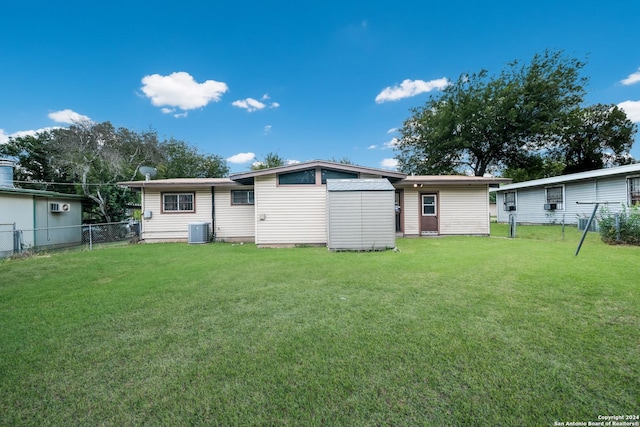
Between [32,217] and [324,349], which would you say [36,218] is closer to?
[32,217]

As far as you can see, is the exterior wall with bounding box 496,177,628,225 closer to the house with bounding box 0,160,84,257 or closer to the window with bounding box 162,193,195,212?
the window with bounding box 162,193,195,212

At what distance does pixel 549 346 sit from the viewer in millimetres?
2250

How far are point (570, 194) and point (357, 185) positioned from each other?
1296 centimetres

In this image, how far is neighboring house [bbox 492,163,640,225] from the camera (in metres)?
10.9

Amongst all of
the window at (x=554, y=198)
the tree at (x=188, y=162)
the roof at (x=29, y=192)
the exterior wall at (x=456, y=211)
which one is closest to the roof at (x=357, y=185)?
the exterior wall at (x=456, y=211)

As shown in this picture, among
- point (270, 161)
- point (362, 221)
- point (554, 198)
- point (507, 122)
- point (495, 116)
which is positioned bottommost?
point (362, 221)

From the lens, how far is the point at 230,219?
10688 mm

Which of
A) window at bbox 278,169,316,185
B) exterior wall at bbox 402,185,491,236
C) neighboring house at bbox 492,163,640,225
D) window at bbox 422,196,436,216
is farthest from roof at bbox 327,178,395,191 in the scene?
neighboring house at bbox 492,163,640,225

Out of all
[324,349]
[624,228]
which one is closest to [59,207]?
[324,349]

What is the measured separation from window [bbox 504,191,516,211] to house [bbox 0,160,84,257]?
22345mm

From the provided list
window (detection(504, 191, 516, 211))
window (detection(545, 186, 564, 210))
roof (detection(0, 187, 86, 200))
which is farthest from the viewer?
window (detection(504, 191, 516, 211))

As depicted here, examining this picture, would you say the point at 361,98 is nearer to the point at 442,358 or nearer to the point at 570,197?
the point at 570,197

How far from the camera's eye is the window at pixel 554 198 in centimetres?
1394

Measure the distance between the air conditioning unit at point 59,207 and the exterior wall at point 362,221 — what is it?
11922mm
